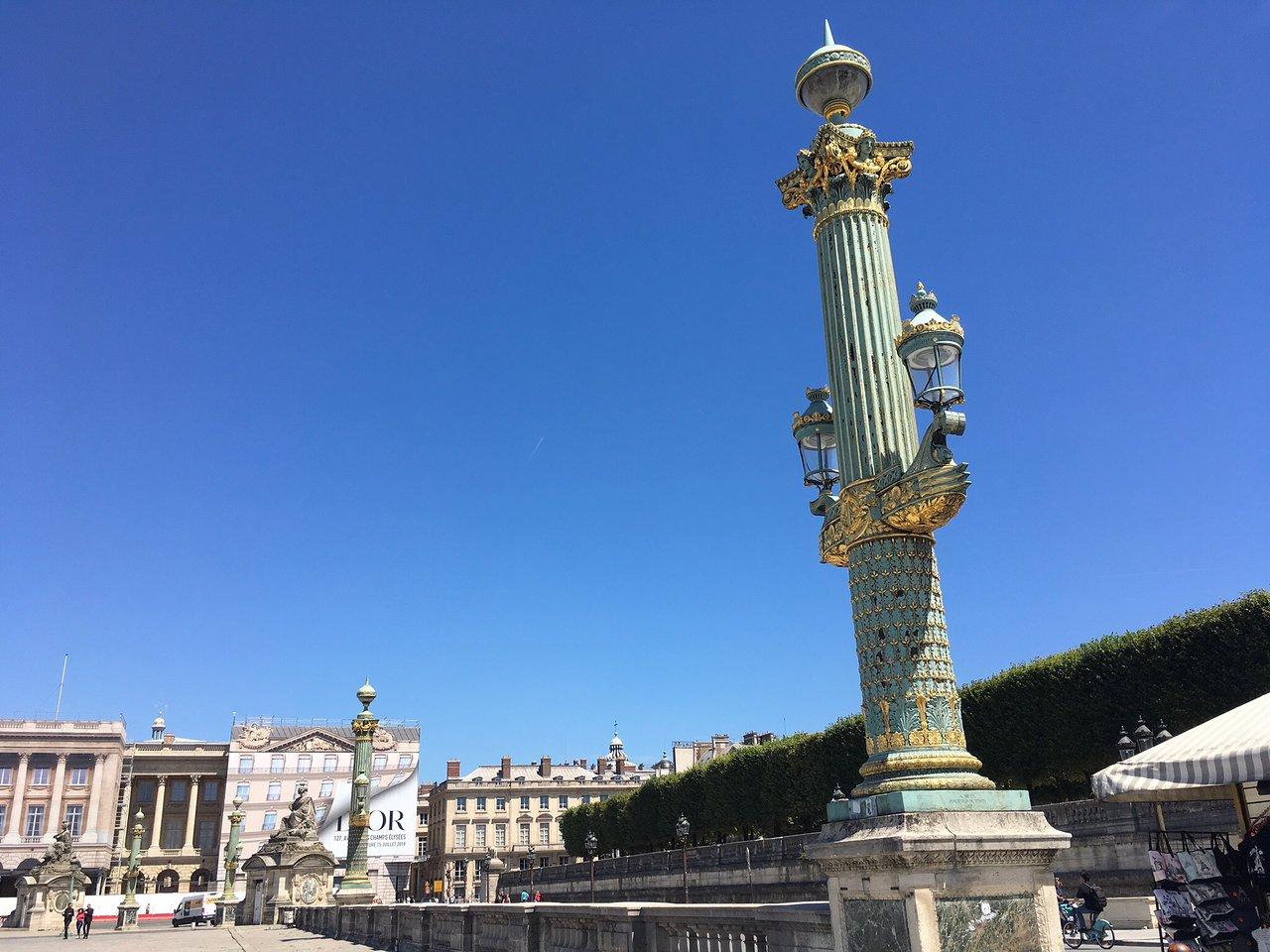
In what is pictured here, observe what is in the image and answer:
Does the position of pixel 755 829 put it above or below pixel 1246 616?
below

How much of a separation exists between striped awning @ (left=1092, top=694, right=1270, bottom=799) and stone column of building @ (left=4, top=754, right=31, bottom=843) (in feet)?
311

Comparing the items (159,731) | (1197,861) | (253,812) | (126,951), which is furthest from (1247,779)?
(159,731)

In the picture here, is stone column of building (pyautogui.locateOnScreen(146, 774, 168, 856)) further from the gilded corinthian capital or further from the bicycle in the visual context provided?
the gilded corinthian capital

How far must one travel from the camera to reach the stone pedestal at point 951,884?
561 centimetres

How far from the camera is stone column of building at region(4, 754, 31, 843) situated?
80500 millimetres

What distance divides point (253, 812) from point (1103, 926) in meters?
84.6

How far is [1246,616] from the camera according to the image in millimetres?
25141

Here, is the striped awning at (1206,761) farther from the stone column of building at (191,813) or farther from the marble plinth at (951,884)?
the stone column of building at (191,813)

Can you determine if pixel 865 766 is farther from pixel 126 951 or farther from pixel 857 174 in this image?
pixel 126 951

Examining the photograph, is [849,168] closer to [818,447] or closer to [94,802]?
[818,447]

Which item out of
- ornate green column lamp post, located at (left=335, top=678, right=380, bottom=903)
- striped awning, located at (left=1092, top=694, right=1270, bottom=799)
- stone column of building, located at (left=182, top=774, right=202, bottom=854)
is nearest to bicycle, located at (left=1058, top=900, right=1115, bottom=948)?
striped awning, located at (left=1092, top=694, right=1270, bottom=799)

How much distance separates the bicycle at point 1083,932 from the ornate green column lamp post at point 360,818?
20.4 metres

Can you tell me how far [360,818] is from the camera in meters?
31.0

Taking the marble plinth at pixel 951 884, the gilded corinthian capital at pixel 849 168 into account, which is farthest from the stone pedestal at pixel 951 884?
the gilded corinthian capital at pixel 849 168
